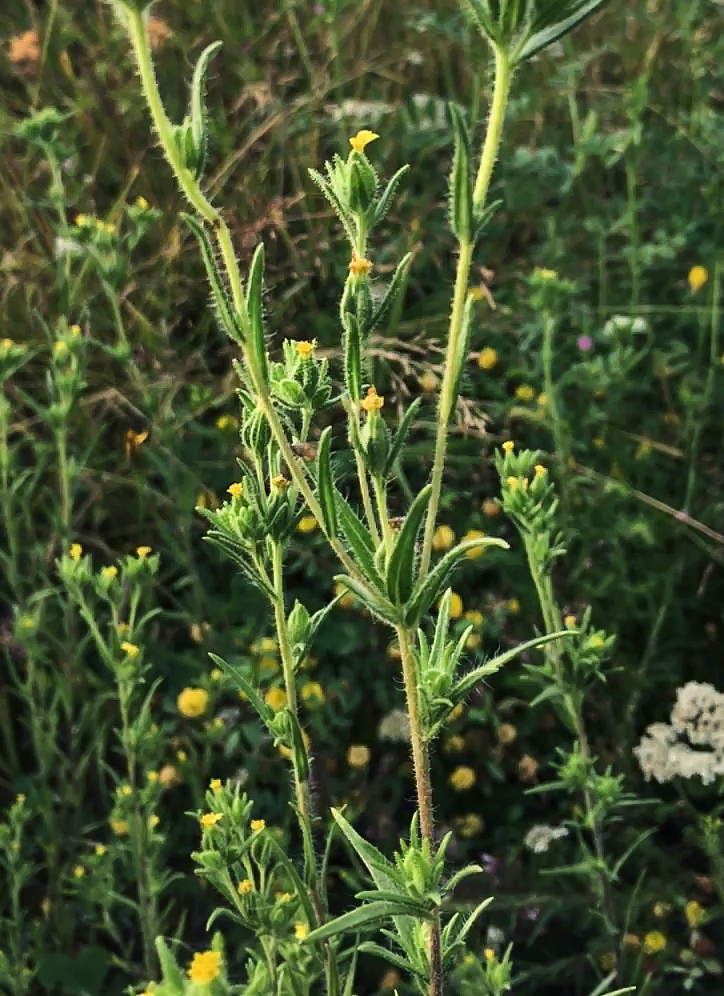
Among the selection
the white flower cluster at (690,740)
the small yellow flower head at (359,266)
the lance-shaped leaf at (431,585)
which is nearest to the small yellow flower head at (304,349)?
the small yellow flower head at (359,266)

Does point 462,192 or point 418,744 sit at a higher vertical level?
point 462,192

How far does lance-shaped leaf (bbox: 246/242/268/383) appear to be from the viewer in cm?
62

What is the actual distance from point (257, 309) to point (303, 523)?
102 cm

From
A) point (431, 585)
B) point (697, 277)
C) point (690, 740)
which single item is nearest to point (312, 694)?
point (690, 740)

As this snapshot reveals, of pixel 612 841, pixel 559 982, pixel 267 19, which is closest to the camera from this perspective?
pixel 559 982

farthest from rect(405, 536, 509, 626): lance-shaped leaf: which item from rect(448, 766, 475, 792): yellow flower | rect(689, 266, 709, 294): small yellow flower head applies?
rect(689, 266, 709, 294): small yellow flower head

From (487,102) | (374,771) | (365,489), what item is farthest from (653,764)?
(487,102)

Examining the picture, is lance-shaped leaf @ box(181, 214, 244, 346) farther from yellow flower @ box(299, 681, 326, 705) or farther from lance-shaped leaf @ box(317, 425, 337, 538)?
yellow flower @ box(299, 681, 326, 705)

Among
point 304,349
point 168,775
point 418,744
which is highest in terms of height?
point 304,349

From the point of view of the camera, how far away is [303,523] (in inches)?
64.6

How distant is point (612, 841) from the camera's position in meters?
1.49

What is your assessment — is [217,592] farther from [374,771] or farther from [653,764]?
[653,764]

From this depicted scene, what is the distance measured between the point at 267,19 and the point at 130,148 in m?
0.48

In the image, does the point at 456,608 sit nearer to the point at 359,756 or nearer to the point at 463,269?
the point at 359,756
